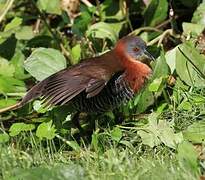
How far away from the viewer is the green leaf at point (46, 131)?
4.68 meters

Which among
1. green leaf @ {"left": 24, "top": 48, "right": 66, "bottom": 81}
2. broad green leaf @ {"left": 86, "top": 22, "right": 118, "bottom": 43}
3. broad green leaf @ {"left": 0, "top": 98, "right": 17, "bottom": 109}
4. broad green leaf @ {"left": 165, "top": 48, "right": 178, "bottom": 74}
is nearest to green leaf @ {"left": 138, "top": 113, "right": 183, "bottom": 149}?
broad green leaf @ {"left": 165, "top": 48, "right": 178, "bottom": 74}

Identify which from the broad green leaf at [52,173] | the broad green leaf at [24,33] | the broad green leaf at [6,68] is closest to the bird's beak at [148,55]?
the broad green leaf at [6,68]

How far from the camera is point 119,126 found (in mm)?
4676

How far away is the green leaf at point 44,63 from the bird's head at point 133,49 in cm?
47

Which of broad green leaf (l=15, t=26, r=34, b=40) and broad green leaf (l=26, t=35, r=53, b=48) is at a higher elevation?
broad green leaf (l=15, t=26, r=34, b=40)

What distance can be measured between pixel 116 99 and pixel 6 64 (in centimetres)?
118

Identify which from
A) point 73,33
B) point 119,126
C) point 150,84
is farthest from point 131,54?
point 73,33

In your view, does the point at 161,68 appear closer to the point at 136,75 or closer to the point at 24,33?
the point at 136,75

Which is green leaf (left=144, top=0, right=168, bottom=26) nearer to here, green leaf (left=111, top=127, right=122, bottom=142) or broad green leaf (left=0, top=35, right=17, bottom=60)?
broad green leaf (left=0, top=35, right=17, bottom=60)

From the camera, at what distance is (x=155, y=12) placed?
19.2ft

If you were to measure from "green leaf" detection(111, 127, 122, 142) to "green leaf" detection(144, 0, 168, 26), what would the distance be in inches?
61.3

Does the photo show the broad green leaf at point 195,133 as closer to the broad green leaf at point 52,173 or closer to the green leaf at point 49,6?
the broad green leaf at point 52,173

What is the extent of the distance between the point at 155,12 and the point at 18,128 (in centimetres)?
162

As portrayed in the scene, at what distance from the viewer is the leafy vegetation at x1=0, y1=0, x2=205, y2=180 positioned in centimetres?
381
